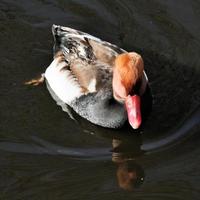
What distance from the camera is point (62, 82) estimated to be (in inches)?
348

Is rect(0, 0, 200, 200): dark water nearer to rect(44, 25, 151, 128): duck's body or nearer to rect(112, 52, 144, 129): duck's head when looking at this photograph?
rect(44, 25, 151, 128): duck's body

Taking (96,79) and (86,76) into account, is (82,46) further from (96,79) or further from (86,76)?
(96,79)

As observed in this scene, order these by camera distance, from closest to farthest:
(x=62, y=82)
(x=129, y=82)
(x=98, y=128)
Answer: (x=129, y=82) < (x=98, y=128) < (x=62, y=82)

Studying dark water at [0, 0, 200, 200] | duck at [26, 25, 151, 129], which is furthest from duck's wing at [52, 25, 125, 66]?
dark water at [0, 0, 200, 200]

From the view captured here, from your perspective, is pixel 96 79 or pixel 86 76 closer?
pixel 96 79

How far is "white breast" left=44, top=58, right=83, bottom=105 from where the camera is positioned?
860cm

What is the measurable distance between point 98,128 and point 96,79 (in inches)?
25.0

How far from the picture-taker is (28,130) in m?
8.22

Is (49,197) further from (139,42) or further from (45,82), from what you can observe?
(139,42)

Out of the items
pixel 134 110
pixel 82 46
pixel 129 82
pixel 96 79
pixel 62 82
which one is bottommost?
pixel 62 82

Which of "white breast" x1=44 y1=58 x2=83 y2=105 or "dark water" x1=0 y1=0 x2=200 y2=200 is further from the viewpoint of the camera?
"white breast" x1=44 y1=58 x2=83 y2=105

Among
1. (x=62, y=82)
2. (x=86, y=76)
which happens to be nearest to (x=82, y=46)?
(x=62, y=82)

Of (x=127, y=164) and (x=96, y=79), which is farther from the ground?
(x=96, y=79)

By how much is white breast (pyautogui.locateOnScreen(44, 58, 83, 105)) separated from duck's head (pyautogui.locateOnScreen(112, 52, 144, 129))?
0.67 meters
